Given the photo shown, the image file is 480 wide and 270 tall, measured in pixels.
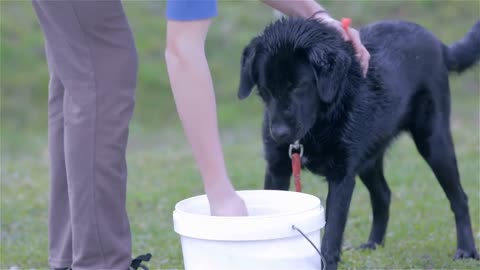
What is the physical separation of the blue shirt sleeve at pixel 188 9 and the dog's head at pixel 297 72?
0.79 m

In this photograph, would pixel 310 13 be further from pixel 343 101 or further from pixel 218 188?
pixel 218 188

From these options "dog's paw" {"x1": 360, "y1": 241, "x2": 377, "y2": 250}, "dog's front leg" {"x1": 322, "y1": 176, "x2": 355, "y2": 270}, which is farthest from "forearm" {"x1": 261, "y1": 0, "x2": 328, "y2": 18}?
"dog's paw" {"x1": 360, "y1": 241, "x2": 377, "y2": 250}

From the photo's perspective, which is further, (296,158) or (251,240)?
(296,158)

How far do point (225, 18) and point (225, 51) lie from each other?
1279 mm

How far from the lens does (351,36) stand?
3375mm

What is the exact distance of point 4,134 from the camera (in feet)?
33.2

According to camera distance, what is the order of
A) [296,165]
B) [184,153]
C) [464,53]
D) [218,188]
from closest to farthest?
[218,188] < [296,165] < [464,53] < [184,153]

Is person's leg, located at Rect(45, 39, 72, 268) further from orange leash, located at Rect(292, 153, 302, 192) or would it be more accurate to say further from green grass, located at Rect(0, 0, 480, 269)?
orange leash, located at Rect(292, 153, 302, 192)

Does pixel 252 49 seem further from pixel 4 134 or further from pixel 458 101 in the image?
pixel 458 101

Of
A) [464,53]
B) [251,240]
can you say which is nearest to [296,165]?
[251,240]

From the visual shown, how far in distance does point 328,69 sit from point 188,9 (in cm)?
93

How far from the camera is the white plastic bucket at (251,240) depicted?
2.36 metres

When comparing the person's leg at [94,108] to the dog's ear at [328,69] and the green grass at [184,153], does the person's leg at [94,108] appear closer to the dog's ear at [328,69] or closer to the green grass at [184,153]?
the dog's ear at [328,69]

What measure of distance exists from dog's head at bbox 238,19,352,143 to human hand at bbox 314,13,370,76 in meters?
0.09
